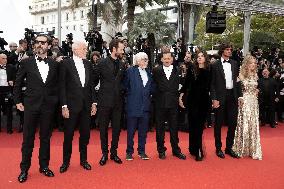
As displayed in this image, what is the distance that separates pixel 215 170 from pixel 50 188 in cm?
248

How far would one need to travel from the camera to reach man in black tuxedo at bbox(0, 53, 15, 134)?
29.6 feet

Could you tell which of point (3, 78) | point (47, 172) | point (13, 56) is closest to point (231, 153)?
point (47, 172)

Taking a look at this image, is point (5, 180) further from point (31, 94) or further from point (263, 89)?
point (263, 89)

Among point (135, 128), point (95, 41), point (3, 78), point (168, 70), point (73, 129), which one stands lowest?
point (135, 128)

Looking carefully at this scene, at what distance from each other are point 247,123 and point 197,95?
1159 millimetres

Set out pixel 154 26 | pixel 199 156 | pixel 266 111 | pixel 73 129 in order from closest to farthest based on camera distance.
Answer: pixel 73 129 → pixel 199 156 → pixel 266 111 → pixel 154 26

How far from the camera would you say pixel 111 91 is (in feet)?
20.0

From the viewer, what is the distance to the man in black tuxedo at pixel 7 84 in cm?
902

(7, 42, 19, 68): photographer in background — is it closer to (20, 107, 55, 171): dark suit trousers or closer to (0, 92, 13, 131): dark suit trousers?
(0, 92, 13, 131): dark suit trousers

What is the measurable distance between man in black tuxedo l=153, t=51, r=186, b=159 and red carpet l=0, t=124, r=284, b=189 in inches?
14.8

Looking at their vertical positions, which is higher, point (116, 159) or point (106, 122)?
point (106, 122)

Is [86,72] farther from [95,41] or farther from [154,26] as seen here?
[154,26]

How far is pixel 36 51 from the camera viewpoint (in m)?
5.26

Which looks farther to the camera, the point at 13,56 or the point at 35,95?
the point at 13,56
